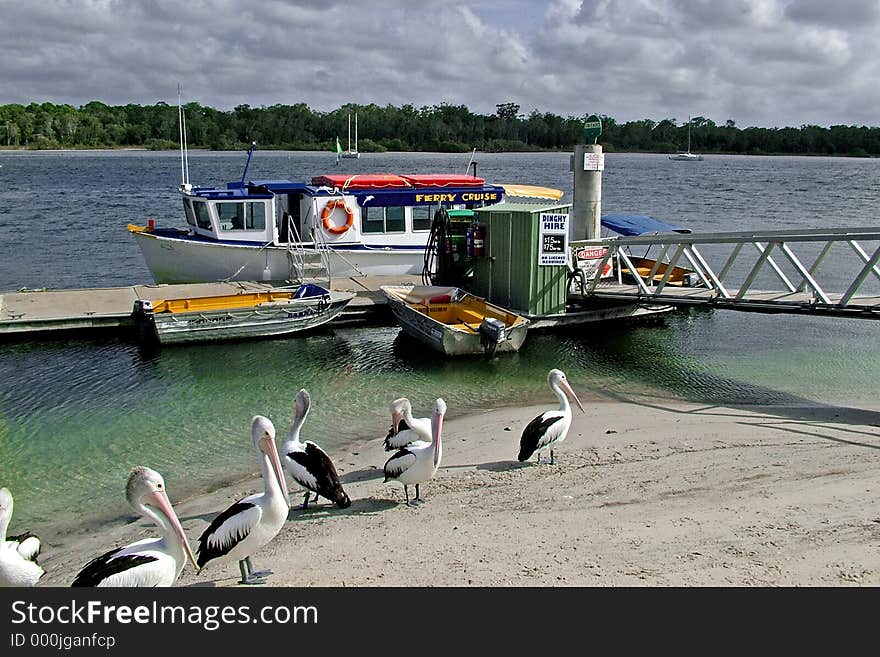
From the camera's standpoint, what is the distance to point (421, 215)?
22266 mm

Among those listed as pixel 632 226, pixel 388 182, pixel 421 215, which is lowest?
pixel 632 226

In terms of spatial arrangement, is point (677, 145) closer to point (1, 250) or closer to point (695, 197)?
point (695, 197)

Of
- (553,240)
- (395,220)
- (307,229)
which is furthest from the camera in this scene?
(395,220)

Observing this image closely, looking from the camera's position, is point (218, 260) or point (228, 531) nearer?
point (228, 531)

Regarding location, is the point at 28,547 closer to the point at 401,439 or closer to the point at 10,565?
the point at 10,565

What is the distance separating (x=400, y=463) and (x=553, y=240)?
374 inches

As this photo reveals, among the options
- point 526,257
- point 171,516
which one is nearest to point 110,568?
point 171,516

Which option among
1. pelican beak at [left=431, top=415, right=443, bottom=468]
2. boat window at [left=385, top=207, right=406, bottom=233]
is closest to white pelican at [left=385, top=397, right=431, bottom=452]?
pelican beak at [left=431, top=415, right=443, bottom=468]

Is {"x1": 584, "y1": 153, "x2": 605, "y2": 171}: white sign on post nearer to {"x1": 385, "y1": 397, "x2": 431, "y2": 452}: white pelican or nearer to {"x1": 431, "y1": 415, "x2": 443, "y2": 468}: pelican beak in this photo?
{"x1": 385, "y1": 397, "x2": 431, "y2": 452}: white pelican

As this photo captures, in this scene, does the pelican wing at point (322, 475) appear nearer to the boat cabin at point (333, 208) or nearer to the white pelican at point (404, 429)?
the white pelican at point (404, 429)

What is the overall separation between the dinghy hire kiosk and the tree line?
13783cm

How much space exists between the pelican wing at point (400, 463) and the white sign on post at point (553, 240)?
9249mm

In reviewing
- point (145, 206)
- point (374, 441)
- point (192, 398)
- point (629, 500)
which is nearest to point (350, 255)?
point (192, 398)
